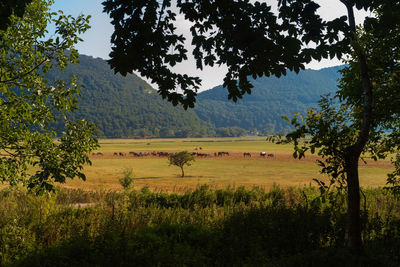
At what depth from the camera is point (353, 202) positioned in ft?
20.4

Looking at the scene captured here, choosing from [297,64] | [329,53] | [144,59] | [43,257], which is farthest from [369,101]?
[43,257]

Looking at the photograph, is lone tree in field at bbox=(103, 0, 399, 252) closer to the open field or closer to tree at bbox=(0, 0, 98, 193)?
tree at bbox=(0, 0, 98, 193)

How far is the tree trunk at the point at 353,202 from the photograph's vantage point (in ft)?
19.9

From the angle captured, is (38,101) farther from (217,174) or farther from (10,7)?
(217,174)

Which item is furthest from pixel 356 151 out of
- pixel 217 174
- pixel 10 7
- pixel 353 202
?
Answer: pixel 217 174

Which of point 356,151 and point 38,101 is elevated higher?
point 38,101

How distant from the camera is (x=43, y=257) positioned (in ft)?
19.7

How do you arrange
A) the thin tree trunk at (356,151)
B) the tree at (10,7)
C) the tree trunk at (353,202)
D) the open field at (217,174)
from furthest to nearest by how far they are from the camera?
the open field at (217,174), the tree trunk at (353,202), the thin tree trunk at (356,151), the tree at (10,7)

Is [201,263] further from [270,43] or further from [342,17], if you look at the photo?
[342,17]

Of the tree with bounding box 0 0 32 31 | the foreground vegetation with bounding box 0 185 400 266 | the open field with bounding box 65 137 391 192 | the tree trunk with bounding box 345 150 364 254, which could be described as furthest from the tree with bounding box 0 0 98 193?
the open field with bounding box 65 137 391 192

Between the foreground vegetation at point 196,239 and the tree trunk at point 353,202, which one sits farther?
the tree trunk at point 353,202

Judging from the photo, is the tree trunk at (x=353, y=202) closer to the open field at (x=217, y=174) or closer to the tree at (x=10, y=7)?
the tree at (x=10, y=7)

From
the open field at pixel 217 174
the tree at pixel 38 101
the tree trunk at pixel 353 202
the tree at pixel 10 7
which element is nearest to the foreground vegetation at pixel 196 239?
the tree trunk at pixel 353 202

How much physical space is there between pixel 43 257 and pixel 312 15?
24.5ft
